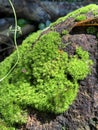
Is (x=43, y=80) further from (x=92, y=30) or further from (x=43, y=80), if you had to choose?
(x=92, y=30)

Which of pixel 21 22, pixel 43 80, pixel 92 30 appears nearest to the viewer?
pixel 43 80

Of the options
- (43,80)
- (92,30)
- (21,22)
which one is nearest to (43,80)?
(43,80)

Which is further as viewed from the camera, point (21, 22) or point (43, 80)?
point (21, 22)

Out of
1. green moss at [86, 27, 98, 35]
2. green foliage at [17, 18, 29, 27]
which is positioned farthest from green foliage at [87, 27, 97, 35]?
green foliage at [17, 18, 29, 27]

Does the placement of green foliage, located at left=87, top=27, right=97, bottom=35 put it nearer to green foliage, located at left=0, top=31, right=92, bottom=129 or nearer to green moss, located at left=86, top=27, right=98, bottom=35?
green moss, located at left=86, top=27, right=98, bottom=35

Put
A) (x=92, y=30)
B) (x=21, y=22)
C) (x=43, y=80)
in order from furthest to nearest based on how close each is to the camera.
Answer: (x=21, y=22) < (x=92, y=30) < (x=43, y=80)

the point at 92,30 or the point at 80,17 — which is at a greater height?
the point at 80,17

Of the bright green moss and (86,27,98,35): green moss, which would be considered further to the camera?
(86,27,98,35): green moss

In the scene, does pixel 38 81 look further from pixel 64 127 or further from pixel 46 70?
pixel 64 127

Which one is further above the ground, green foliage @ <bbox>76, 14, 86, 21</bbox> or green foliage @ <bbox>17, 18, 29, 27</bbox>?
green foliage @ <bbox>17, 18, 29, 27</bbox>
